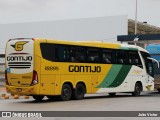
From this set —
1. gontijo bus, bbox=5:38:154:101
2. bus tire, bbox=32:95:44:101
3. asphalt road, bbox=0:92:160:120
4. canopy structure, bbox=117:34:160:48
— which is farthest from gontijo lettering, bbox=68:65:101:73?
canopy structure, bbox=117:34:160:48

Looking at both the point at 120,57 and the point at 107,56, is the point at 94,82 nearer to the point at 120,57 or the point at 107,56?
the point at 107,56

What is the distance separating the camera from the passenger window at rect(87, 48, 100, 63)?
24.0 meters

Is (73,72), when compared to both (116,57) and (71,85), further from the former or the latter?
(116,57)

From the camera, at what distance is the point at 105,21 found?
185ft

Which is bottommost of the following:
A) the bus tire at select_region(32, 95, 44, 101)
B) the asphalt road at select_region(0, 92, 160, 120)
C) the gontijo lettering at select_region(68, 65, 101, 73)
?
the asphalt road at select_region(0, 92, 160, 120)

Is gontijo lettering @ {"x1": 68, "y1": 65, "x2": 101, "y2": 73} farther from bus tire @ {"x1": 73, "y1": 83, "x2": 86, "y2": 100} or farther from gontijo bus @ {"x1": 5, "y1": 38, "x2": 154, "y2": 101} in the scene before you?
bus tire @ {"x1": 73, "y1": 83, "x2": 86, "y2": 100}

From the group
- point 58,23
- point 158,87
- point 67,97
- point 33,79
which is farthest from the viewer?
point 58,23

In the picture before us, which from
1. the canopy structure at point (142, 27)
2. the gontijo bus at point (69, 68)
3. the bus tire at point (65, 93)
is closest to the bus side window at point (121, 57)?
the gontijo bus at point (69, 68)

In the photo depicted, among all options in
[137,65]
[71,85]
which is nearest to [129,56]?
[137,65]

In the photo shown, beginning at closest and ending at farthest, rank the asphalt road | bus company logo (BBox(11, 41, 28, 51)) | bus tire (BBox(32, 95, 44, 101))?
the asphalt road < bus company logo (BBox(11, 41, 28, 51)) < bus tire (BBox(32, 95, 44, 101))

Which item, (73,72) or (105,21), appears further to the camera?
(105,21)

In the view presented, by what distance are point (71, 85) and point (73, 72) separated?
626 mm

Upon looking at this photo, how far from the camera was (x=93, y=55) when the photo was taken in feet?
79.8

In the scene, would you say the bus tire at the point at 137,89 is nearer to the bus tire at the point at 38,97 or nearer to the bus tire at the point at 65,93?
the bus tire at the point at 65,93
